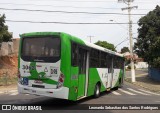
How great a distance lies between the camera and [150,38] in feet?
146

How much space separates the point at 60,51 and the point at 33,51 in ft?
4.50

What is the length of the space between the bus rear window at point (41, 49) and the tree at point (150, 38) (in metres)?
29.8

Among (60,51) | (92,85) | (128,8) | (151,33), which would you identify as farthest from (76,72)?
(128,8)

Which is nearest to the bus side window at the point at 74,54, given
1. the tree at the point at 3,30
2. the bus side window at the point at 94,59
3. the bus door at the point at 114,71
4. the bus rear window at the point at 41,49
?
the bus rear window at the point at 41,49

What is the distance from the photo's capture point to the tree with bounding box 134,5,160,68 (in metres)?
42.9

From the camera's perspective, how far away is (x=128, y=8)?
48.0 m

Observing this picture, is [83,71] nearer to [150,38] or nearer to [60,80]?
[60,80]

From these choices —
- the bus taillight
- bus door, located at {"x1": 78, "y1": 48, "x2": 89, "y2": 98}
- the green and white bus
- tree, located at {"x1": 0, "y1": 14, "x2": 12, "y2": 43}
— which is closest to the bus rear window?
the green and white bus

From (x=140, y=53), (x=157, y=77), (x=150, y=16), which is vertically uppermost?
(x=150, y=16)

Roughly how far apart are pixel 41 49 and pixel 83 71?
111 inches

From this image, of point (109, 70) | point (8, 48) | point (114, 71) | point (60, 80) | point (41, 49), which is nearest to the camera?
point (60, 80)

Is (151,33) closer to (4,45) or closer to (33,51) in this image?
(4,45)

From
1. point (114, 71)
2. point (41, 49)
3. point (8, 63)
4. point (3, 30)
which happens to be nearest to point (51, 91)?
point (41, 49)

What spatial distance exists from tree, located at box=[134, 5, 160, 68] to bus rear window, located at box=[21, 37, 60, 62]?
2976cm
